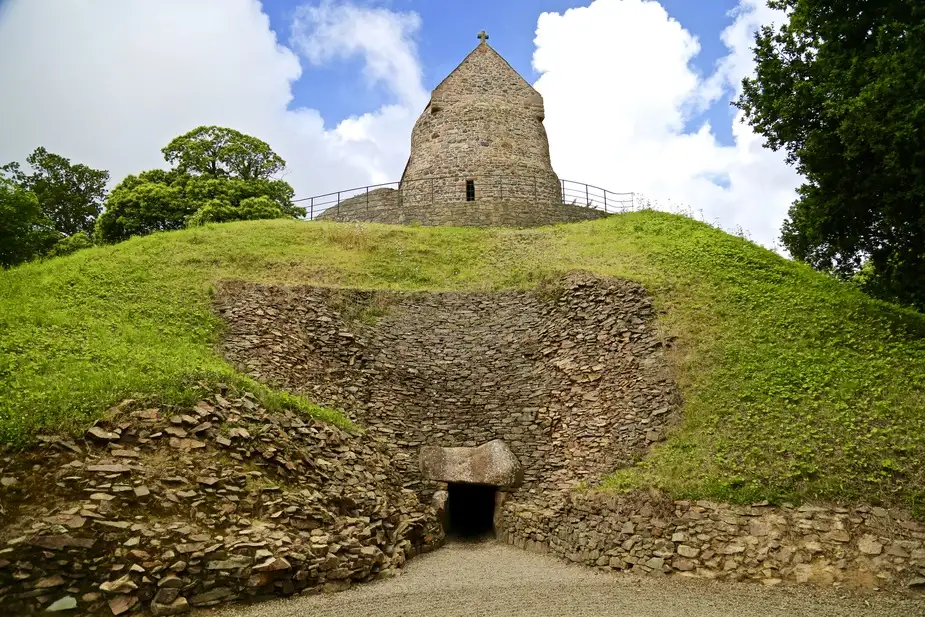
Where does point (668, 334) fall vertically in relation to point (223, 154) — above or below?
below

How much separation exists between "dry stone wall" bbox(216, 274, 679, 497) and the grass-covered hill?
80 cm

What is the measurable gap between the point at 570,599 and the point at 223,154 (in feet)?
99.2

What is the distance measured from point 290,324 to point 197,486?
680cm

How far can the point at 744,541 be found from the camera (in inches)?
398

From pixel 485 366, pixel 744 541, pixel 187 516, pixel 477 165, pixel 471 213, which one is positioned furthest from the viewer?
pixel 477 165

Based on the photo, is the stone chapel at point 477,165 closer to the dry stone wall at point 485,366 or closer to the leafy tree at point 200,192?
the leafy tree at point 200,192

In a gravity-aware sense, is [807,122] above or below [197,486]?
above

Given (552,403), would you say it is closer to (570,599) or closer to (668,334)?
(668,334)

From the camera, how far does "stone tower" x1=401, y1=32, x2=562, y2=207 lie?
1122 inches

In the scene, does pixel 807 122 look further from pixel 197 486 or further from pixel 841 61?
pixel 197 486

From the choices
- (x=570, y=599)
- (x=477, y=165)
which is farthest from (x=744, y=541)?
(x=477, y=165)

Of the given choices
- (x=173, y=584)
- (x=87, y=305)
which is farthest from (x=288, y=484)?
(x=87, y=305)

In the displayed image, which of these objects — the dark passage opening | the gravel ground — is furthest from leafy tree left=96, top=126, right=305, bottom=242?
the gravel ground

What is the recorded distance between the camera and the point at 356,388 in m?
15.1
